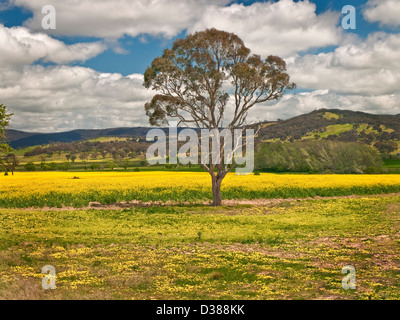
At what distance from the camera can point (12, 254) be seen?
14844 millimetres

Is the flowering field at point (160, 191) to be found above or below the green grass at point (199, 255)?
above

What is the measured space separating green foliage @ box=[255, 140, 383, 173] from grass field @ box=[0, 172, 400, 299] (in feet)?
212

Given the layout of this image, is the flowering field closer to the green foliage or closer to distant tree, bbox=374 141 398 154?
the green foliage

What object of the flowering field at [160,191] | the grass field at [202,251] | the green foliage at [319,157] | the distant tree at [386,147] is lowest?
the grass field at [202,251]

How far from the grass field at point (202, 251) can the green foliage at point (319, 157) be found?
6453cm

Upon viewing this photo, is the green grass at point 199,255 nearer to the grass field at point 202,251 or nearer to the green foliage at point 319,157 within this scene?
the grass field at point 202,251

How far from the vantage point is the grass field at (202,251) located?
412 inches

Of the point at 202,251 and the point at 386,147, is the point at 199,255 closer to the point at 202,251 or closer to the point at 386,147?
the point at 202,251

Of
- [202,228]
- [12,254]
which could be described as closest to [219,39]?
[202,228]

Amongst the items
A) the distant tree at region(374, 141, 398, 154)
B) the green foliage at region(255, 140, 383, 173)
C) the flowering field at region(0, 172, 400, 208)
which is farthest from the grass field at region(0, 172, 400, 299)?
the distant tree at region(374, 141, 398, 154)

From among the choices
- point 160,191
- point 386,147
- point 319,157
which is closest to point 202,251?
point 160,191

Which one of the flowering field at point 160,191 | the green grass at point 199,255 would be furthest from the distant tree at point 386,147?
the green grass at point 199,255
